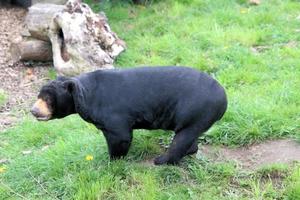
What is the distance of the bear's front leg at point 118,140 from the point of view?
4.12 meters

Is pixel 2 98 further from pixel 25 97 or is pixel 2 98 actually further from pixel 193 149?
pixel 193 149

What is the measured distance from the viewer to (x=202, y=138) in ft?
15.9

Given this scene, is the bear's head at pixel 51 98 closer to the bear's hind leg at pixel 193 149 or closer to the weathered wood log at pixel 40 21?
the bear's hind leg at pixel 193 149

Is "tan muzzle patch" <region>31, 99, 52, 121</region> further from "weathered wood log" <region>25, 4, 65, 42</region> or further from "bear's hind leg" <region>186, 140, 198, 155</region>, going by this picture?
"weathered wood log" <region>25, 4, 65, 42</region>

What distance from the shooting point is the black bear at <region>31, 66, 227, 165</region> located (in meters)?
4.09

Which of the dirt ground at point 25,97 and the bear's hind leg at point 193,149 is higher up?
the bear's hind leg at point 193,149

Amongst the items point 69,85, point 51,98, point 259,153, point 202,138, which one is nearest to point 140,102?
point 69,85

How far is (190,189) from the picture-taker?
159 inches

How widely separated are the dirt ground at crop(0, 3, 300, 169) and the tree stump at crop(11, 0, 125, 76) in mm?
248

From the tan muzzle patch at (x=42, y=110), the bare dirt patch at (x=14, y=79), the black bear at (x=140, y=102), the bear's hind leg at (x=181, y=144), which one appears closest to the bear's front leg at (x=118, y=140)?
the black bear at (x=140, y=102)

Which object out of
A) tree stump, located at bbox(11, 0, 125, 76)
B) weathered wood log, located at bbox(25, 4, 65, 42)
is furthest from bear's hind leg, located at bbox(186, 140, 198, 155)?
weathered wood log, located at bbox(25, 4, 65, 42)

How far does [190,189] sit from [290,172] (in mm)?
783

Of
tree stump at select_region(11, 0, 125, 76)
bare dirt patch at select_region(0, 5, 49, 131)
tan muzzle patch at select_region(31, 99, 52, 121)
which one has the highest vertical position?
tan muzzle patch at select_region(31, 99, 52, 121)

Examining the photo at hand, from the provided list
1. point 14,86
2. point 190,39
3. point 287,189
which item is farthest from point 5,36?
point 287,189
